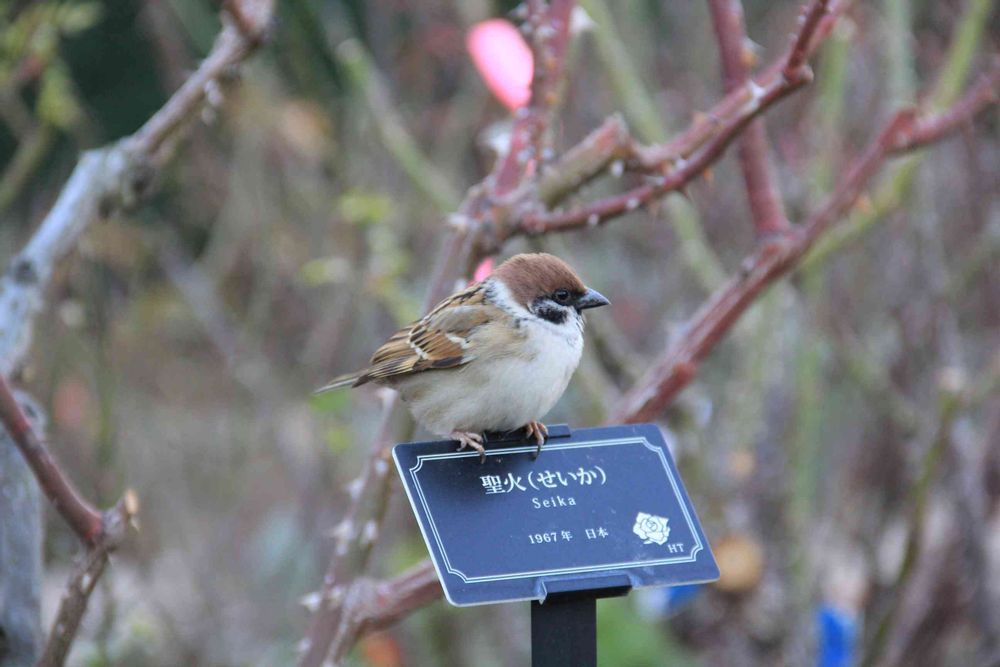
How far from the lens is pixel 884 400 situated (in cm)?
478

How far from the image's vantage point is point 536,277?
9.00ft

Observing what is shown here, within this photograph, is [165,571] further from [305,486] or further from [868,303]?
[868,303]

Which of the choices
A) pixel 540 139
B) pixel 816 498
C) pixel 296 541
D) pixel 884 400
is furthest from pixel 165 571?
pixel 540 139

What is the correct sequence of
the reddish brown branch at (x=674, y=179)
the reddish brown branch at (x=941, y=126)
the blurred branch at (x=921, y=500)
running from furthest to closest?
the blurred branch at (x=921, y=500) → the reddish brown branch at (x=941, y=126) → the reddish brown branch at (x=674, y=179)

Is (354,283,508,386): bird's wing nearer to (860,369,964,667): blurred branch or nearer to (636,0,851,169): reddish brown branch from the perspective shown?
(636,0,851,169): reddish brown branch

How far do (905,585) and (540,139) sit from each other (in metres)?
2.12

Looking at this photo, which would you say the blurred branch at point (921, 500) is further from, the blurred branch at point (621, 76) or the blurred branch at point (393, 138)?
the blurred branch at point (393, 138)

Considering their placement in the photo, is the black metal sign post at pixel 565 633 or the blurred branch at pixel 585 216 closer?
the black metal sign post at pixel 565 633

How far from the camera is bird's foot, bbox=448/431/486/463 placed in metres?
2.39

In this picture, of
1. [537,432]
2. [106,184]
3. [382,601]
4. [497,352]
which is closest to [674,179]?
[497,352]

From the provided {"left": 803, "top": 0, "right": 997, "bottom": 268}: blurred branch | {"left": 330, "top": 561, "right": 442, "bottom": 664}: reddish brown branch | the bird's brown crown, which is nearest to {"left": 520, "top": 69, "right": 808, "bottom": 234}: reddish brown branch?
the bird's brown crown

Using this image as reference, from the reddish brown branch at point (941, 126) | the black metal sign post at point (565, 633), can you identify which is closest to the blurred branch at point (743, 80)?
the reddish brown branch at point (941, 126)

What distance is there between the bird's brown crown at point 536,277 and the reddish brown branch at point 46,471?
1101 millimetres

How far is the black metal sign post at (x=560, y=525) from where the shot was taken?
210 centimetres
